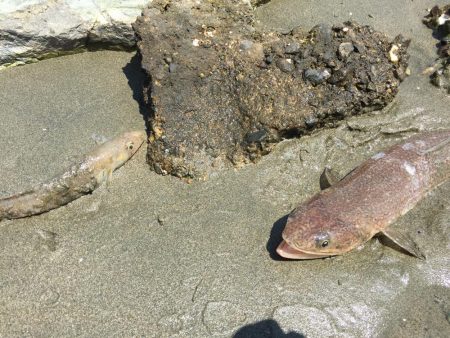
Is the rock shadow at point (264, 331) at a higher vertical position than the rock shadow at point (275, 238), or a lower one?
lower

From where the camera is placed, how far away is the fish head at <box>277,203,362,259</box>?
3.74 m

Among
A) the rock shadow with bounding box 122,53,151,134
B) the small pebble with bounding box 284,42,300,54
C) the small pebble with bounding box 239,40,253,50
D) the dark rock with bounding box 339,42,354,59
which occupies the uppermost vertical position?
the dark rock with bounding box 339,42,354,59

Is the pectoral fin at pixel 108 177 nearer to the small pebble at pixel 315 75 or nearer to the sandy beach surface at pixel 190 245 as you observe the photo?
the sandy beach surface at pixel 190 245

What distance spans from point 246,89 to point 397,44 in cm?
192

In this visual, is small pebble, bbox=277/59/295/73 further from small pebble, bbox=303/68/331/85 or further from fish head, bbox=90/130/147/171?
fish head, bbox=90/130/147/171

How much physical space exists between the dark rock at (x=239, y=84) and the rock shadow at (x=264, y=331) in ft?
5.25

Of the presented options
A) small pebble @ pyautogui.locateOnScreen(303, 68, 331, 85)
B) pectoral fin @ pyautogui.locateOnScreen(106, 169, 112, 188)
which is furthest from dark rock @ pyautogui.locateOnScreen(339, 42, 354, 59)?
pectoral fin @ pyautogui.locateOnScreen(106, 169, 112, 188)

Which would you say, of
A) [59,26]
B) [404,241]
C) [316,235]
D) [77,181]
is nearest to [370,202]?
[404,241]

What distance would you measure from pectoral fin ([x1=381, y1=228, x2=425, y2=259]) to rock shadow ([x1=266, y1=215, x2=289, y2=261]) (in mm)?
892

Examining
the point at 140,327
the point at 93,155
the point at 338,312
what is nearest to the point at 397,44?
the point at 338,312

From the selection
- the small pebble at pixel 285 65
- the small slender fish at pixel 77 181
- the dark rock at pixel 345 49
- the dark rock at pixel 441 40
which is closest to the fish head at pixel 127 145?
the small slender fish at pixel 77 181

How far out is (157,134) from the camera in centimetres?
466

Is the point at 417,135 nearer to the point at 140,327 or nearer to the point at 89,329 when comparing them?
the point at 140,327

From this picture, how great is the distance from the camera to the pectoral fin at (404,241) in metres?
3.95
